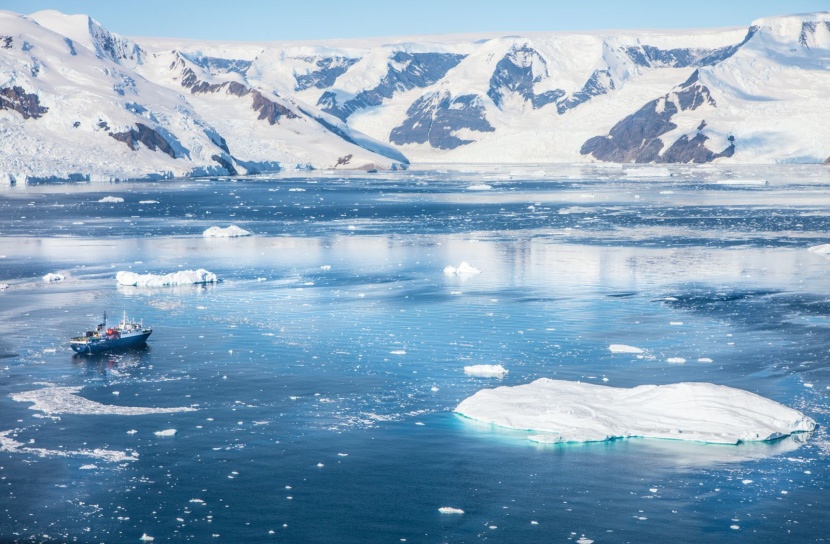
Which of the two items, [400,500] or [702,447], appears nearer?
[400,500]

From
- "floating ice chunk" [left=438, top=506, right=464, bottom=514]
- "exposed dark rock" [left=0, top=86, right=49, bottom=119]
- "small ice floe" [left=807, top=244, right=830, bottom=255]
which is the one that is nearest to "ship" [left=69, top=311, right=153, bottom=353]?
"floating ice chunk" [left=438, top=506, right=464, bottom=514]

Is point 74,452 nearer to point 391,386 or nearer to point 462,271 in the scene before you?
point 391,386

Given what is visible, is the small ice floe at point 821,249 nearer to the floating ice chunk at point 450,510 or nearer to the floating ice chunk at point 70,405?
the floating ice chunk at point 70,405

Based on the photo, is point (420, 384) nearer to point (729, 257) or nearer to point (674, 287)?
point (674, 287)

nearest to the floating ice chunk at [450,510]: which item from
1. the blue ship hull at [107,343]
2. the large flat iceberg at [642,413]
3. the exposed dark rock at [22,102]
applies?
the large flat iceberg at [642,413]

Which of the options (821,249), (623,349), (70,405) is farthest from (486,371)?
(821,249)

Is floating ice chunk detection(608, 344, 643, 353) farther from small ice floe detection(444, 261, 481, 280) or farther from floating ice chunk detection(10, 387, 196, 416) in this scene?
small ice floe detection(444, 261, 481, 280)

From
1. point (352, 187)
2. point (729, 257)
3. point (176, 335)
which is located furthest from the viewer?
point (352, 187)

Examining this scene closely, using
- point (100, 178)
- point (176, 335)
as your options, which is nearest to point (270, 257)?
point (176, 335)
